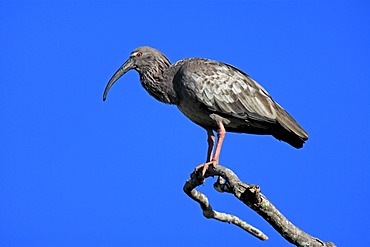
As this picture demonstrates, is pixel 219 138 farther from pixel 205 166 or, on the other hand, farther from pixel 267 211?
pixel 267 211

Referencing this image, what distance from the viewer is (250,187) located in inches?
313

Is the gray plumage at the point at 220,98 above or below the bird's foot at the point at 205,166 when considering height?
above

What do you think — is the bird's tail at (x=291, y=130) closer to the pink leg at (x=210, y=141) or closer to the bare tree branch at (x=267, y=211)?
the pink leg at (x=210, y=141)

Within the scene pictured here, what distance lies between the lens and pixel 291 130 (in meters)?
10.4

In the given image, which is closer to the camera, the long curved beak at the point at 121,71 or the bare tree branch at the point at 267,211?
the bare tree branch at the point at 267,211

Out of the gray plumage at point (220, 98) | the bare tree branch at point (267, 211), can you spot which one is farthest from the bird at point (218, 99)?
the bare tree branch at point (267, 211)

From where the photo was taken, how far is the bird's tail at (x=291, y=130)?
10.4 metres

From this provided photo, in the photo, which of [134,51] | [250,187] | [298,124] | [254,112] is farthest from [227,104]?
[250,187]

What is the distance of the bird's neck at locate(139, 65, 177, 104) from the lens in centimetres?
1093

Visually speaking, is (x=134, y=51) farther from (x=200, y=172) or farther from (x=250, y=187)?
(x=250, y=187)

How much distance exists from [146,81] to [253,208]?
12.8ft

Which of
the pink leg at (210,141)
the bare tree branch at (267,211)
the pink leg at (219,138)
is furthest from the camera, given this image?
the pink leg at (210,141)

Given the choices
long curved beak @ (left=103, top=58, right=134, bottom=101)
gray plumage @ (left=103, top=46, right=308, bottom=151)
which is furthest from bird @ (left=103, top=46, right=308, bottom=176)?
long curved beak @ (left=103, top=58, right=134, bottom=101)

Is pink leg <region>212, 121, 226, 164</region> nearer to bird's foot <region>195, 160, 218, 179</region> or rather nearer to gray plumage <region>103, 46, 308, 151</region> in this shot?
gray plumage <region>103, 46, 308, 151</region>
